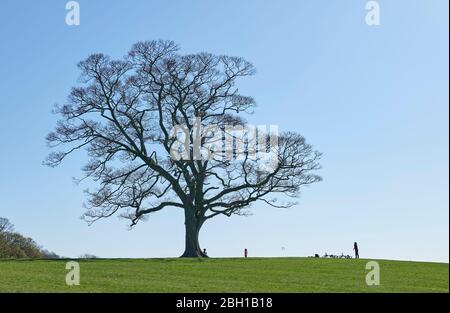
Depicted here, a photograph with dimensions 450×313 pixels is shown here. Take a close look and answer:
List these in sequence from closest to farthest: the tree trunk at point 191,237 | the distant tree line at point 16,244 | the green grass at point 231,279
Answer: the green grass at point 231,279 → the tree trunk at point 191,237 → the distant tree line at point 16,244

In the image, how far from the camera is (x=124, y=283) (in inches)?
834

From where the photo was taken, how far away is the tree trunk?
4281 cm

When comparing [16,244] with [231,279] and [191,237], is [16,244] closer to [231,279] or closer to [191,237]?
[191,237]

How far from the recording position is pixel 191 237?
43.1 meters

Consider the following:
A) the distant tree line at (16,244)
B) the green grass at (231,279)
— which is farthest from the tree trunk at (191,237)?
the distant tree line at (16,244)

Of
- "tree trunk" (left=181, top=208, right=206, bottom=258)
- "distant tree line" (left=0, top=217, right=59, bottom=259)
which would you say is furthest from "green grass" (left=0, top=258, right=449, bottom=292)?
"distant tree line" (left=0, top=217, right=59, bottom=259)

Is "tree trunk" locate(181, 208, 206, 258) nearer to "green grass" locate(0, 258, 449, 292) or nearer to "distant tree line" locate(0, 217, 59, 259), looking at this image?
"green grass" locate(0, 258, 449, 292)

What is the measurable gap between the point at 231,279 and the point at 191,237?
62.5 feet

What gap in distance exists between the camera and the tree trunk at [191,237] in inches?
1686

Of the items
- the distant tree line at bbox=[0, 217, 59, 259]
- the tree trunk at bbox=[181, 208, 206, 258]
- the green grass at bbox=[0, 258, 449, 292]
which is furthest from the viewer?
the distant tree line at bbox=[0, 217, 59, 259]

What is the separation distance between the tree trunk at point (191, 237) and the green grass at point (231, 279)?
1037cm

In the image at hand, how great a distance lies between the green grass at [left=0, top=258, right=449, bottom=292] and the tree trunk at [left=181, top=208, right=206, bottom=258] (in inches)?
408

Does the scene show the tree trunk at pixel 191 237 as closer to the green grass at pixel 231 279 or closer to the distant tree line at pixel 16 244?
the green grass at pixel 231 279
